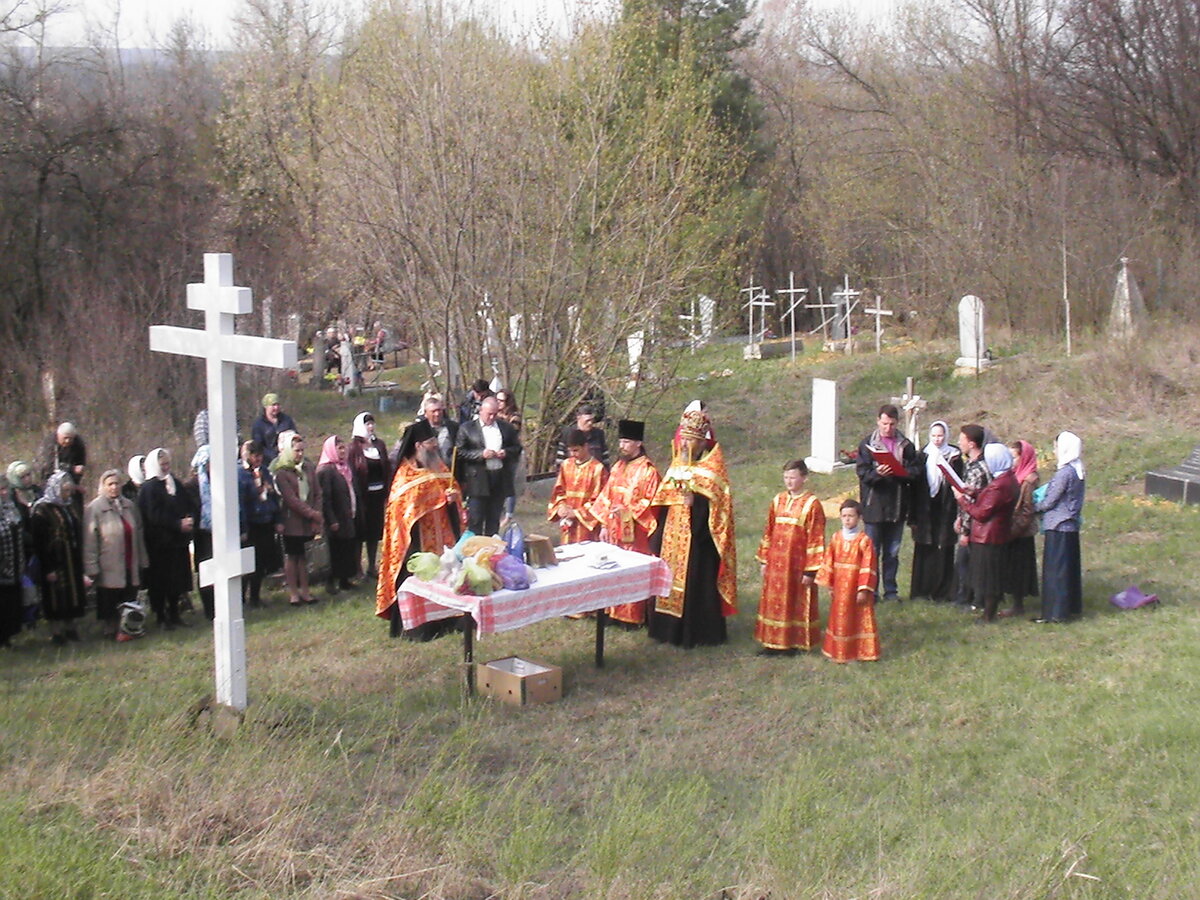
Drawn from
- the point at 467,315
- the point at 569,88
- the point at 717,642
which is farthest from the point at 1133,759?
the point at 569,88

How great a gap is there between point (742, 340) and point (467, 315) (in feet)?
40.2

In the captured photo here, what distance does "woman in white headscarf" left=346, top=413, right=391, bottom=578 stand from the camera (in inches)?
446

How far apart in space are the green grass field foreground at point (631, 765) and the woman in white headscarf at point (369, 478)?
59 cm

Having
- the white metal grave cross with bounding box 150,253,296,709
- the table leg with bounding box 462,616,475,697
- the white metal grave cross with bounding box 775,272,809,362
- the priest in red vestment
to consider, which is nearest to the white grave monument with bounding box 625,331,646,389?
the white metal grave cross with bounding box 775,272,809,362

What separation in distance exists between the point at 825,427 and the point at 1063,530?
24.1 ft

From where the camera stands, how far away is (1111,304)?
73.4 ft

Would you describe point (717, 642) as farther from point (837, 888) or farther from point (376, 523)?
point (837, 888)

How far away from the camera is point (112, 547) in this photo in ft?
32.0

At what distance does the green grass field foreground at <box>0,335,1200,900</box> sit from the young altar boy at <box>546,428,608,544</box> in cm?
83

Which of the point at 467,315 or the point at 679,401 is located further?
the point at 679,401

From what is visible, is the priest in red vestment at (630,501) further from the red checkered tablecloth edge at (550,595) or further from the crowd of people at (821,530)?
the red checkered tablecloth edge at (550,595)

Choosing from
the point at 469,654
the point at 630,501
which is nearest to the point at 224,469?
the point at 469,654

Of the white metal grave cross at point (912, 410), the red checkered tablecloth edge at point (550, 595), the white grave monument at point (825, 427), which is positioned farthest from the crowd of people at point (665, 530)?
the white grave monument at point (825, 427)

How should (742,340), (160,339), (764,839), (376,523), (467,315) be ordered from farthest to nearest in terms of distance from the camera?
(742,340), (467,315), (376,523), (160,339), (764,839)
